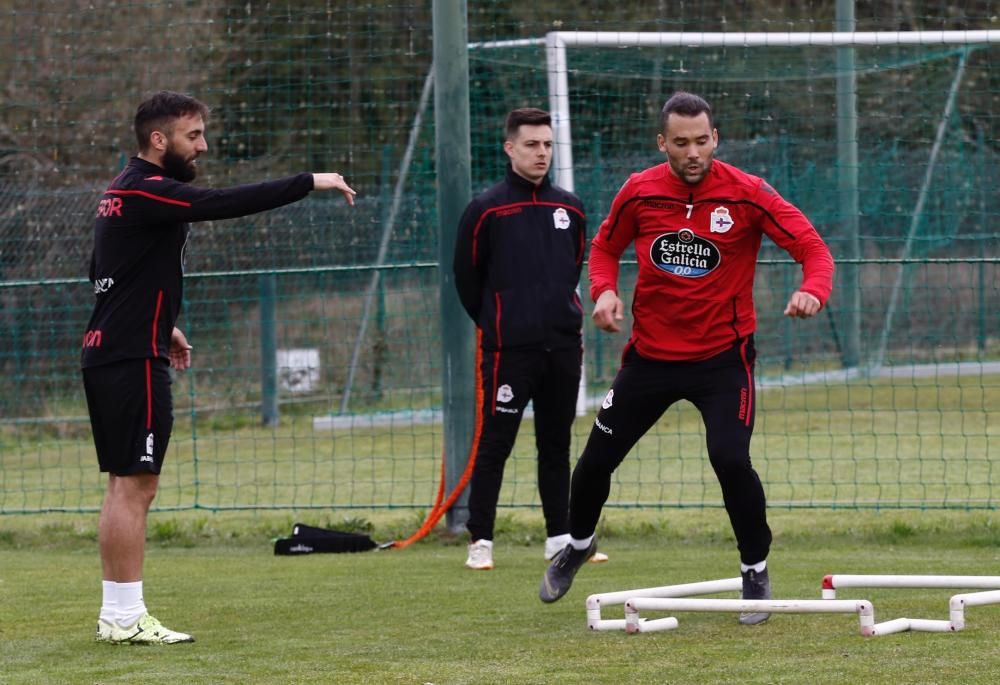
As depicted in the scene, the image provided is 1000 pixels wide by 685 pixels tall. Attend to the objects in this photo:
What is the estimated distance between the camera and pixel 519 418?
766 cm

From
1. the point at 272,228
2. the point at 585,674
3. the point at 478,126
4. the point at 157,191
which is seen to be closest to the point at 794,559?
the point at 585,674

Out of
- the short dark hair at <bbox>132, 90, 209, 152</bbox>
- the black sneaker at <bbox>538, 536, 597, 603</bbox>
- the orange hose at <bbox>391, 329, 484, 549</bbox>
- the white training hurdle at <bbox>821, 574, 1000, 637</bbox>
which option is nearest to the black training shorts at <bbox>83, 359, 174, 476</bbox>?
the short dark hair at <bbox>132, 90, 209, 152</bbox>

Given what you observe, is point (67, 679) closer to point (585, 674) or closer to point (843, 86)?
point (585, 674)

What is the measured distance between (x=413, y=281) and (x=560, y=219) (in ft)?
17.9

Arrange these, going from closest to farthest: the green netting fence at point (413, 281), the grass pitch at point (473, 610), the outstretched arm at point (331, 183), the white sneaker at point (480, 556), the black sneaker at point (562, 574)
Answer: the grass pitch at point (473, 610) → the outstretched arm at point (331, 183) → the black sneaker at point (562, 574) → the white sneaker at point (480, 556) → the green netting fence at point (413, 281)

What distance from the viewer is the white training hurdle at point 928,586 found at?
206 inches

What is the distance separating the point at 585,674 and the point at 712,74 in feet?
27.7

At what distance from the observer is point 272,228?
13.0 metres

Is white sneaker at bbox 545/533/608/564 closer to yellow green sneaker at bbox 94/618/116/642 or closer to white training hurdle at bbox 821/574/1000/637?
white training hurdle at bbox 821/574/1000/637

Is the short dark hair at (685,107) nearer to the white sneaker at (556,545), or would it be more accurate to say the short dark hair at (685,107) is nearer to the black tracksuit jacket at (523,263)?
the black tracksuit jacket at (523,263)

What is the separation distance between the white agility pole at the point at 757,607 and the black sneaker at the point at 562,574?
64 cm

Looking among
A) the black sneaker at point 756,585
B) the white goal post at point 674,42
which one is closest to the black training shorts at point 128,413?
the black sneaker at point 756,585

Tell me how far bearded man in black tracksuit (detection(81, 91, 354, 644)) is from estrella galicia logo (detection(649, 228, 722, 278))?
1.24 m

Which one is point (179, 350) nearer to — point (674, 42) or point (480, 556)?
point (480, 556)
